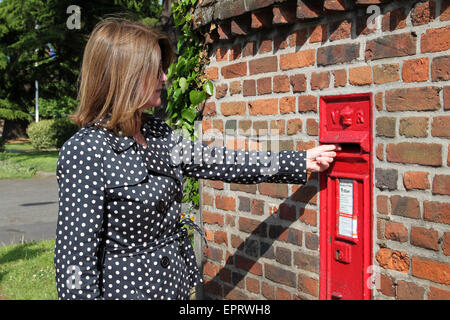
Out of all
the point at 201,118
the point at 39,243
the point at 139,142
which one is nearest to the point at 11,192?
the point at 39,243

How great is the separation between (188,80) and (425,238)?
1.95 meters

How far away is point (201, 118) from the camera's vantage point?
10.7 ft

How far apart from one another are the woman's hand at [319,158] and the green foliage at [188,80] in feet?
3.66

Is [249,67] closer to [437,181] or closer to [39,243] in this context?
[437,181]

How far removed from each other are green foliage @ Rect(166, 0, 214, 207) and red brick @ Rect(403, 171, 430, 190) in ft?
4.92

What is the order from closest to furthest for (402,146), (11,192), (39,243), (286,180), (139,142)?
1. (139,142)
2. (402,146)
3. (286,180)
4. (39,243)
5. (11,192)

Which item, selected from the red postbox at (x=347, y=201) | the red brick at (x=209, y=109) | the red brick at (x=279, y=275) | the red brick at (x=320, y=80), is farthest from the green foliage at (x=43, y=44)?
the red postbox at (x=347, y=201)

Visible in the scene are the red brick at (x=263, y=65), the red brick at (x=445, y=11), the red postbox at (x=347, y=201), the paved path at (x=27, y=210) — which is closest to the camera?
the red brick at (x=445, y=11)

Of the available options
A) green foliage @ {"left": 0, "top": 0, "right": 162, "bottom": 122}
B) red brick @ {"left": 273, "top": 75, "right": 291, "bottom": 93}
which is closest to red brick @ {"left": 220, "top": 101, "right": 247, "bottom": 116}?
red brick @ {"left": 273, "top": 75, "right": 291, "bottom": 93}

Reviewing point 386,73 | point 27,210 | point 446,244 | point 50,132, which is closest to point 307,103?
point 386,73

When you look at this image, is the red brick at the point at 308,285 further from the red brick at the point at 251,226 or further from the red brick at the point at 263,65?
the red brick at the point at 263,65

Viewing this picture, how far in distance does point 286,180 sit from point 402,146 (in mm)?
530

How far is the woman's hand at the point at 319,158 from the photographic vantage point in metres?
2.16

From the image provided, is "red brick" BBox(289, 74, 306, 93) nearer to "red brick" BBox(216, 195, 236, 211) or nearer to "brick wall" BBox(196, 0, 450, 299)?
"brick wall" BBox(196, 0, 450, 299)
